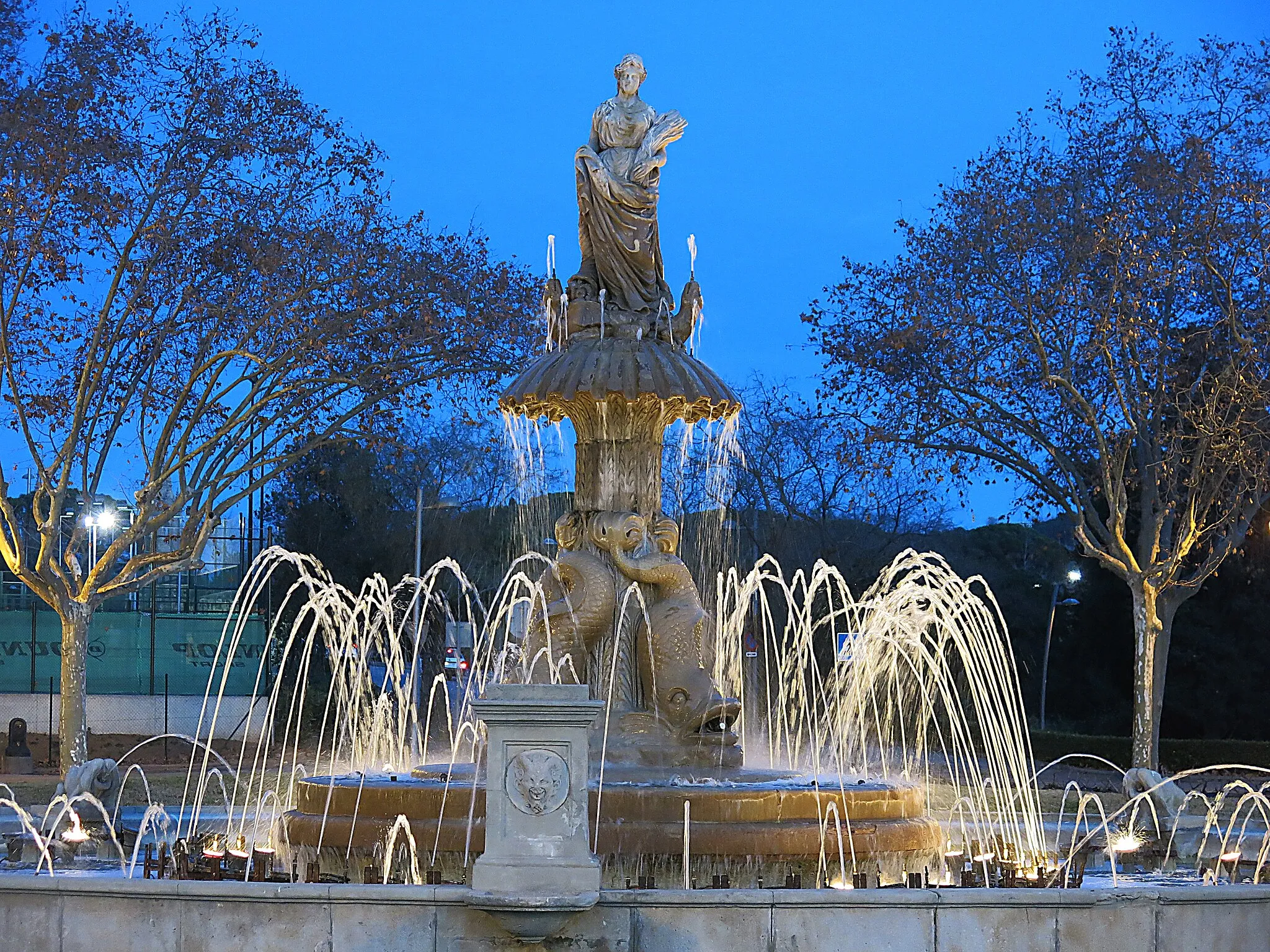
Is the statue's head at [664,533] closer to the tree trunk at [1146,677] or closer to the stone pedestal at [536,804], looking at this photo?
the stone pedestal at [536,804]

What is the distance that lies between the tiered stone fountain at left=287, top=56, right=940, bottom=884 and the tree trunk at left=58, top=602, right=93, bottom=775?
33.8 feet

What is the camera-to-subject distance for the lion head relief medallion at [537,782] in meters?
8.20

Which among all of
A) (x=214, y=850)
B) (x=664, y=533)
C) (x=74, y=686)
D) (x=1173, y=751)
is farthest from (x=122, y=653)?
(x=214, y=850)

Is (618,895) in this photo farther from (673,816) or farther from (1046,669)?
(1046,669)

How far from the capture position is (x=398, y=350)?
80.8ft

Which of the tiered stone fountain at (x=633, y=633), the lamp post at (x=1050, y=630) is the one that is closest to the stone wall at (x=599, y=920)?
the tiered stone fountain at (x=633, y=633)

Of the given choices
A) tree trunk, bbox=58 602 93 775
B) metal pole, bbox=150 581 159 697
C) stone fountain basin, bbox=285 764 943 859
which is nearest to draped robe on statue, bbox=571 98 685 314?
stone fountain basin, bbox=285 764 943 859

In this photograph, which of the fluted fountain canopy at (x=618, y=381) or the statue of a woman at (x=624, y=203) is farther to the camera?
the statue of a woman at (x=624, y=203)

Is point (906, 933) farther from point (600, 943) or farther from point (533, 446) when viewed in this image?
point (533, 446)

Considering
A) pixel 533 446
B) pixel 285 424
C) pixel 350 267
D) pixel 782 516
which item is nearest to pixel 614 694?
pixel 533 446

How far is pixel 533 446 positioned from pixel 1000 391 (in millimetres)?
9761

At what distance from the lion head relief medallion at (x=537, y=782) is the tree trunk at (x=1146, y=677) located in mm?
17254

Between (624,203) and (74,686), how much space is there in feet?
38.9

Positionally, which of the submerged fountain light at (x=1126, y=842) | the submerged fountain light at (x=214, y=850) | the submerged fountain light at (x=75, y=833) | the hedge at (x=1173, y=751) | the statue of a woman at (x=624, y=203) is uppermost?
the statue of a woman at (x=624, y=203)
